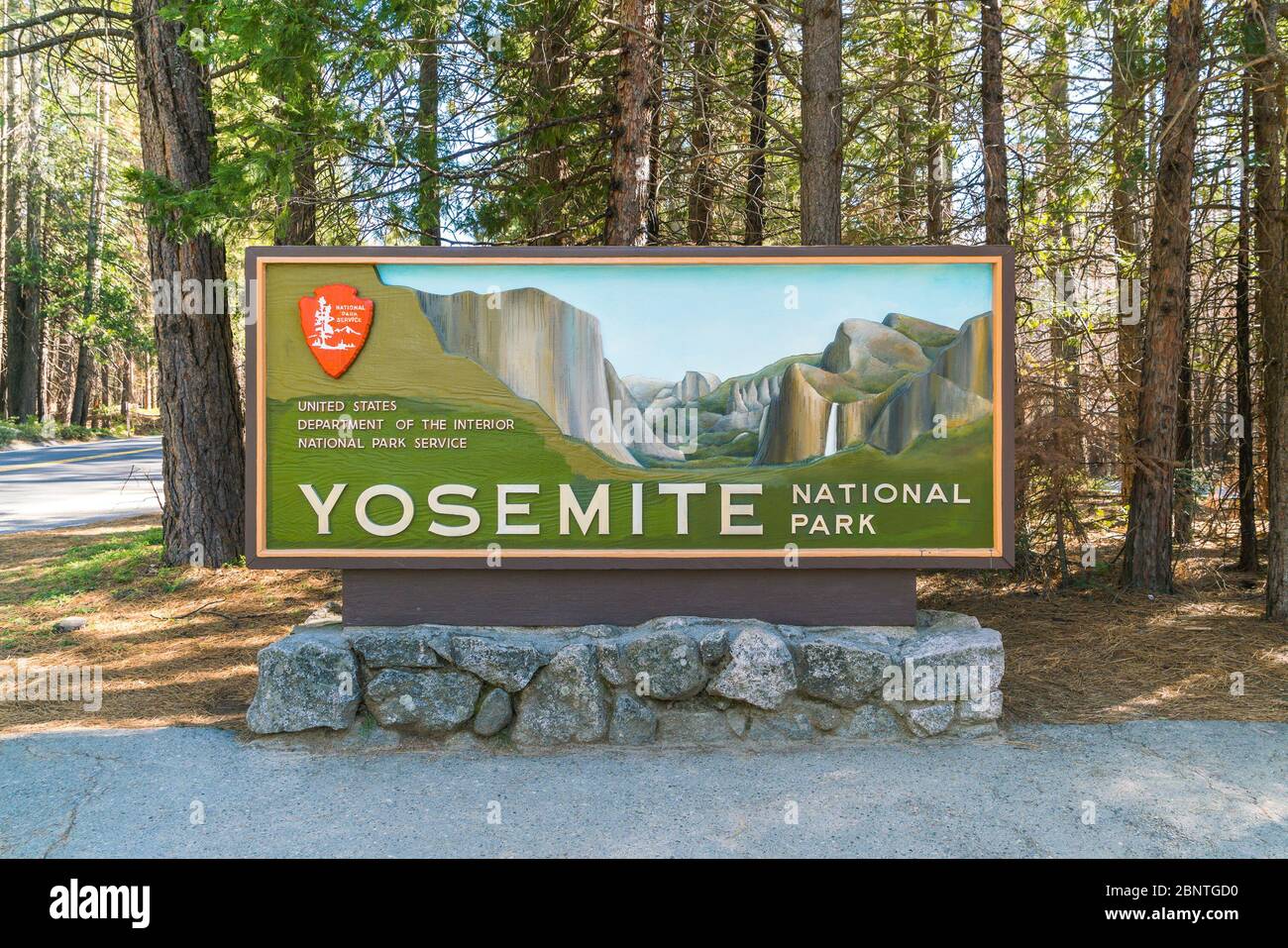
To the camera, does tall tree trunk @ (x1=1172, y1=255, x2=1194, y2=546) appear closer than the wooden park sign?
No

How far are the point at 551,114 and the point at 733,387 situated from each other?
18.5ft

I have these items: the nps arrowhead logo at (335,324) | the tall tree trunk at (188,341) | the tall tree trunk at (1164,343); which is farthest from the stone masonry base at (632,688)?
the tall tree trunk at (188,341)

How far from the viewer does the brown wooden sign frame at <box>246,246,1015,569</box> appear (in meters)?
5.42

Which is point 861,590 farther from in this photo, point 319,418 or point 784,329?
point 319,418

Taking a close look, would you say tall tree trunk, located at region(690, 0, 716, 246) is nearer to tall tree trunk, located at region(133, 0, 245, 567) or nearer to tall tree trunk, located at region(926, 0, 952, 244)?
tall tree trunk, located at region(926, 0, 952, 244)

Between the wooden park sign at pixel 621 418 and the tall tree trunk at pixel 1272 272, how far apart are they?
3.28 meters

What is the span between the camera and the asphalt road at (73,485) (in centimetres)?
1398

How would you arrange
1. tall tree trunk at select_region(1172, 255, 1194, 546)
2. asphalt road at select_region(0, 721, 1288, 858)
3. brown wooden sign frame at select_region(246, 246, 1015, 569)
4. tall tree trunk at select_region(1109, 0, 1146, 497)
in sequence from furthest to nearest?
1. tall tree trunk at select_region(1172, 255, 1194, 546)
2. tall tree trunk at select_region(1109, 0, 1146, 497)
3. brown wooden sign frame at select_region(246, 246, 1015, 569)
4. asphalt road at select_region(0, 721, 1288, 858)

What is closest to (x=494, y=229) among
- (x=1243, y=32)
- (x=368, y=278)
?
(x=368, y=278)

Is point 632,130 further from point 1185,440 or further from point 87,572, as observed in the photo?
point 87,572

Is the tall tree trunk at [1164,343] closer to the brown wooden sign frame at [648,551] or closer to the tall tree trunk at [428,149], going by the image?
the brown wooden sign frame at [648,551]

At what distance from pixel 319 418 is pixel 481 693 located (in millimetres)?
1825

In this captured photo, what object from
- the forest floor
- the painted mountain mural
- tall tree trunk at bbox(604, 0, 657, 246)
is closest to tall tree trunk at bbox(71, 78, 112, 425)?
the forest floor

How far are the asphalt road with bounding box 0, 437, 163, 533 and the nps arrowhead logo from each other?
20.5ft
